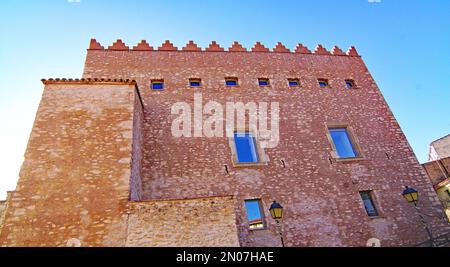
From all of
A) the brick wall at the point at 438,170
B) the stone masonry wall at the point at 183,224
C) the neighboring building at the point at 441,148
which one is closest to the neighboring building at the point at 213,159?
the stone masonry wall at the point at 183,224

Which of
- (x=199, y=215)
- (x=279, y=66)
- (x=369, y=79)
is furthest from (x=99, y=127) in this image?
(x=369, y=79)

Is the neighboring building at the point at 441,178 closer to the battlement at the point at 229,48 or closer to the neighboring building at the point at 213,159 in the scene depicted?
the neighboring building at the point at 213,159

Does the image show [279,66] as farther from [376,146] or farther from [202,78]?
[376,146]

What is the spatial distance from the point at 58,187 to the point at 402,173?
40.2 ft

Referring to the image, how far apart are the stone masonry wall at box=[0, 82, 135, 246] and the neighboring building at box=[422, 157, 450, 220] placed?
16.0 metres

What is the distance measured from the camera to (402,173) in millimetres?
10977

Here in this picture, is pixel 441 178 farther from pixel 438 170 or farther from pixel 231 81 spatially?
pixel 231 81

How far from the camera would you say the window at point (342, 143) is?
1122cm

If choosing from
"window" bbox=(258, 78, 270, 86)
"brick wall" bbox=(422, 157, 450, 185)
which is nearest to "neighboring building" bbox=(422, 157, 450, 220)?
"brick wall" bbox=(422, 157, 450, 185)

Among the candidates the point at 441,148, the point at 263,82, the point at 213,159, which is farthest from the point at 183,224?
the point at 441,148

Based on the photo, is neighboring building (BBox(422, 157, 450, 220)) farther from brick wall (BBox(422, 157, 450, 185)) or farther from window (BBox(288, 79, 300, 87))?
window (BBox(288, 79, 300, 87))

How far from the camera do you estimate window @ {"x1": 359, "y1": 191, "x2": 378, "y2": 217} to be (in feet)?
32.5

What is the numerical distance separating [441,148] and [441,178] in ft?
25.1
